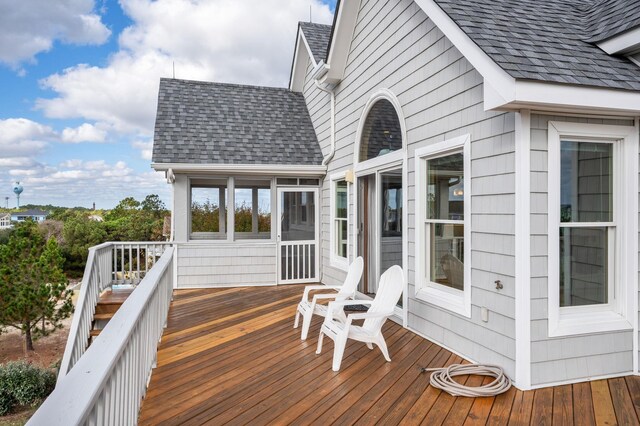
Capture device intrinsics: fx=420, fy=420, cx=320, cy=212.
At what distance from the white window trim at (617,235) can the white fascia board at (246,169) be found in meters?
5.11

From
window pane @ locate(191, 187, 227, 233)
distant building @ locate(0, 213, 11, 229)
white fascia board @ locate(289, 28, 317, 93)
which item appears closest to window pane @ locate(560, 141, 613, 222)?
window pane @ locate(191, 187, 227, 233)

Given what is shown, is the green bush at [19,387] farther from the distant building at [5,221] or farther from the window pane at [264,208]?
the distant building at [5,221]

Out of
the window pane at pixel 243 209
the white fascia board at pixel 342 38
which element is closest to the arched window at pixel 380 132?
the white fascia board at pixel 342 38

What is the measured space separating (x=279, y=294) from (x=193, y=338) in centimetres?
261

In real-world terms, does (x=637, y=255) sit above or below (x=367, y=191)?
below

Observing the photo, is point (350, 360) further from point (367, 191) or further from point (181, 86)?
point (181, 86)

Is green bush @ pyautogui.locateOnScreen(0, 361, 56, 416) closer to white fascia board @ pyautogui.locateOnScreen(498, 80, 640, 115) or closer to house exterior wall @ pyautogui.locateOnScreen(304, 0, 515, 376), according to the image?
house exterior wall @ pyautogui.locateOnScreen(304, 0, 515, 376)

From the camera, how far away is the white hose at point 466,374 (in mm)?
3133

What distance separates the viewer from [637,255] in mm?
3471

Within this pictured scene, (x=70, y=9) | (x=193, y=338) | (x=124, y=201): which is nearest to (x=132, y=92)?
(x=124, y=201)

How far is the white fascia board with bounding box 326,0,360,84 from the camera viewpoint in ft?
21.2

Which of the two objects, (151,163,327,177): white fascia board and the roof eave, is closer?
the roof eave

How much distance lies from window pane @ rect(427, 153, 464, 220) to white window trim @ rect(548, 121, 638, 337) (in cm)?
91

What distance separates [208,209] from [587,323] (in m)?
6.81
